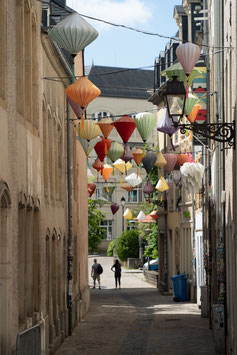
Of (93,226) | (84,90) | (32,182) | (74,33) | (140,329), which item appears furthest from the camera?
(93,226)

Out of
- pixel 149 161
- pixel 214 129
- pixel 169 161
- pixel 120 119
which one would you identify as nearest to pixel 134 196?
pixel 169 161

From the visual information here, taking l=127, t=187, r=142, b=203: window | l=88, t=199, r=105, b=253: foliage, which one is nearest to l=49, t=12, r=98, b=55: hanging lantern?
l=88, t=199, r=105, b=253: foliage

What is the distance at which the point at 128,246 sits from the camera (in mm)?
65062

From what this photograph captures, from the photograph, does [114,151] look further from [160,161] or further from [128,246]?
[128,246]

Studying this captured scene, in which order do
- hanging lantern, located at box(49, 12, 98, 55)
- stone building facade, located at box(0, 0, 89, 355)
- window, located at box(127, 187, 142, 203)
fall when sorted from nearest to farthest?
stone building facade, located at box(0, 0, 89, 355)
hanging lantern, located at box(49, 12, 98, 55)
window, located at box(127, 187, 142, 203)

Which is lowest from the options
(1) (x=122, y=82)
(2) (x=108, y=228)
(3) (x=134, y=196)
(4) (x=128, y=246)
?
(4) (x=128, y=246)

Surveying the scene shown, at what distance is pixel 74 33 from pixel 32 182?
3.41 m

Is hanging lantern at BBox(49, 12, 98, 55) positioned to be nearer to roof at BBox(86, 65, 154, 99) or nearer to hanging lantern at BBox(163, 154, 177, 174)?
hanging lantern at BBox(163, 154, 177, 174)

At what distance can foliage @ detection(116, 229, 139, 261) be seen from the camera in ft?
213

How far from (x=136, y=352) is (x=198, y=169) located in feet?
30.6

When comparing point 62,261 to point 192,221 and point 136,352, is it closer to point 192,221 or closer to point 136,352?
point 136,352

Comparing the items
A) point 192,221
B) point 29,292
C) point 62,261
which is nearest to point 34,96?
point 29,292

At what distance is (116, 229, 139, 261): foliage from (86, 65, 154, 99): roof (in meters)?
23.1

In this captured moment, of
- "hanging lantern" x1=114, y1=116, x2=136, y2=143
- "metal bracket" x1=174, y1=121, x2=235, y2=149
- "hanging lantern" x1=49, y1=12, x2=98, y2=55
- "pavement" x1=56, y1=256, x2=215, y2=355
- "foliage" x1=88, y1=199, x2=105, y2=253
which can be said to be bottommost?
"pavement" x1=56, y1=256, x2=215, y2=355
